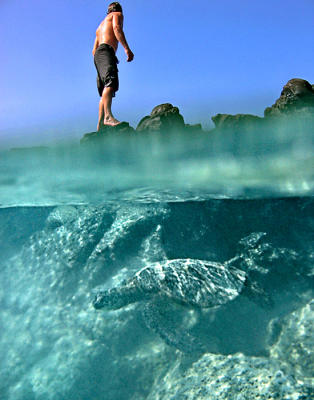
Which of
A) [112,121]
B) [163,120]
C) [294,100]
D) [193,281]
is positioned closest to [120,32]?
[112,121]

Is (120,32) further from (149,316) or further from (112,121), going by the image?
(149,316)

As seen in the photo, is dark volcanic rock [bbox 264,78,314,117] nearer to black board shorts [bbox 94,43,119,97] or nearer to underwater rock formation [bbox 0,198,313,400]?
underwater rock formation [bbox 0,198,313,400]

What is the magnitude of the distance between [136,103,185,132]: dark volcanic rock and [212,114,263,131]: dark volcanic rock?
1115 mm

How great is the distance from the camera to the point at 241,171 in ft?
30.6

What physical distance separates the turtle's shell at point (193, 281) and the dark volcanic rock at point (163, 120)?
3946 mm

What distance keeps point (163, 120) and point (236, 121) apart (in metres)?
2.19

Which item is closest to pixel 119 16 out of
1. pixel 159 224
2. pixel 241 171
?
pixel 241 171

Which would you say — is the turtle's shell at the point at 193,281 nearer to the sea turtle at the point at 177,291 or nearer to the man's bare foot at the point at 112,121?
the sea turtle at the point at 177,291

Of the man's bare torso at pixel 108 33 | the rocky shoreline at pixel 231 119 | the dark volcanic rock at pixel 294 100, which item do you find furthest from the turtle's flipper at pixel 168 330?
the dark volcanic rock at pixel 294 100

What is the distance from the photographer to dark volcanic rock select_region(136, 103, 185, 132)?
7.72m

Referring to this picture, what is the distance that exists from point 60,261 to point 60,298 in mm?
1560

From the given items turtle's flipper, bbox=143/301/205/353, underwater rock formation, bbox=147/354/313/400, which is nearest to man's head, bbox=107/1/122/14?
turtle's flipper, bbox=143/301/205/353

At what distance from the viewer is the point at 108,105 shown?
193 inches

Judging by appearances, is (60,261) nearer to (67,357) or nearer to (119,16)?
(67,357)
